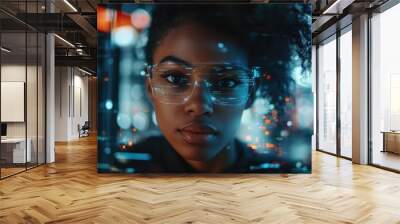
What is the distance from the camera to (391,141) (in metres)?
8.01

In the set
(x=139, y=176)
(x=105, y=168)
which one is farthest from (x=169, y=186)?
(x=105, y=168)

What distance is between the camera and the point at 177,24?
661cm

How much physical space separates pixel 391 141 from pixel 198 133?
4.69 meters

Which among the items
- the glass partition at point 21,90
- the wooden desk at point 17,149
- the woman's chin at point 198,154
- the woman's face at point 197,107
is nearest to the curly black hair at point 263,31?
the woman's face at point 197,107

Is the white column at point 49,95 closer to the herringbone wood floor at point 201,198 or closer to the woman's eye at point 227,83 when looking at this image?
the herringbone wood floor at point 201,198

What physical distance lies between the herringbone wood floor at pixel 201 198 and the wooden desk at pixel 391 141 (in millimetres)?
1261

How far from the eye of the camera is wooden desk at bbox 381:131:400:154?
7859mm

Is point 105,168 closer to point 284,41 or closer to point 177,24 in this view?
point 177,24

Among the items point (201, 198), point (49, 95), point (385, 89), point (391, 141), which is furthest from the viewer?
point (49, 95)

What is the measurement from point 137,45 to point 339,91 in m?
5.97

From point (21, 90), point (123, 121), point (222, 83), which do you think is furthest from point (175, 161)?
point (21, 90)

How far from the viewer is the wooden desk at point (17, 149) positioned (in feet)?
23.4

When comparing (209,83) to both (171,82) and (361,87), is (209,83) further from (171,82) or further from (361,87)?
(361,87)

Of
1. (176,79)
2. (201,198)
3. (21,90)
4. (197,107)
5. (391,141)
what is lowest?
(201,198)
